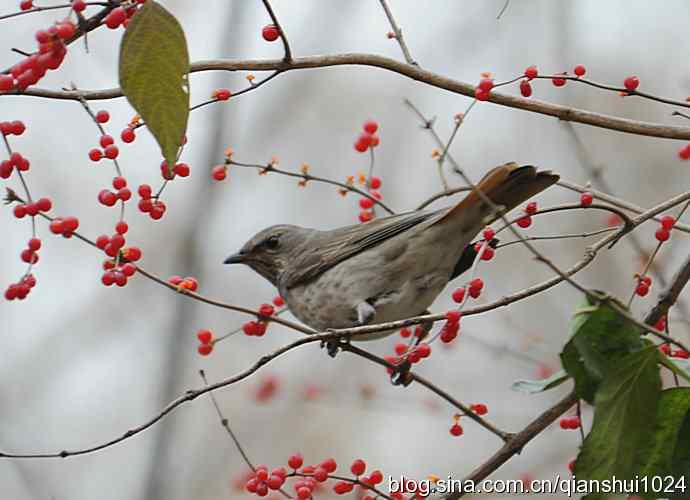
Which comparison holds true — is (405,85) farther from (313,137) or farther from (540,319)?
(540,319)

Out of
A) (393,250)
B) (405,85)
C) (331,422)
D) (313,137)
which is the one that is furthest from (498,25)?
(393,250)

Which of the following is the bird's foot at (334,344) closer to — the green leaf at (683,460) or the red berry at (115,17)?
the green leaf at (683,460)

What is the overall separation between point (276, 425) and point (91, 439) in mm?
2095

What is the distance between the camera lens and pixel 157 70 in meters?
2.29

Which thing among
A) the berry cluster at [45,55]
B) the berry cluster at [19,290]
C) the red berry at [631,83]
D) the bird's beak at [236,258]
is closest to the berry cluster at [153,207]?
the berry cluster at [19,290]

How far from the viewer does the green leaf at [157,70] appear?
89.1 inches

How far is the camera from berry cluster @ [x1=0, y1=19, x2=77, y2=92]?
7.38ft

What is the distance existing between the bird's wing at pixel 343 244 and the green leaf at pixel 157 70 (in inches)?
84.0

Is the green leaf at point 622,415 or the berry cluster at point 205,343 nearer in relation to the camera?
the green leaf at point 622,415

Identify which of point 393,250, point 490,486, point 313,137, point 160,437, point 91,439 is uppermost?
point 313,137

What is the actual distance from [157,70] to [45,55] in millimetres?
271

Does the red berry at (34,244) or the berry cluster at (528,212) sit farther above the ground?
the berry cluster at (528,212)

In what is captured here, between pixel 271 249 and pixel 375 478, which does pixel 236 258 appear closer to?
pixel 271 249

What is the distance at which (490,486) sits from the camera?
3982mm
